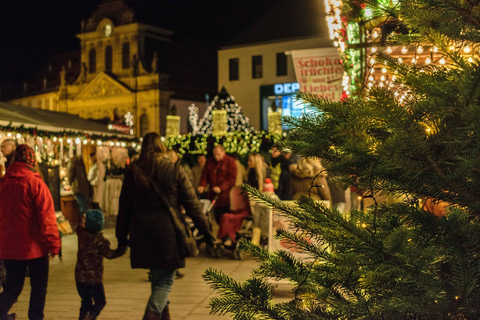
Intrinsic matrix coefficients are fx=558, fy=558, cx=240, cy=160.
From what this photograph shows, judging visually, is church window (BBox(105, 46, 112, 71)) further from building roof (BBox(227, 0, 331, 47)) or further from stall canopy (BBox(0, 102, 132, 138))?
stall canopy (BBox(0, 102, 132, 138))

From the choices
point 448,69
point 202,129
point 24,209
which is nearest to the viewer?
point 448,69

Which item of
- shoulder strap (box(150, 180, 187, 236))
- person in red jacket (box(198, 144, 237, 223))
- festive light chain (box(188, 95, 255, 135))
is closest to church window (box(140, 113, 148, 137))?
festive light chain (box(188, 95, 255, 135))

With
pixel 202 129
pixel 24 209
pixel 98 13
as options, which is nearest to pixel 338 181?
pixel 24 209

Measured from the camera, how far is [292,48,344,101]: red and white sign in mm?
11492

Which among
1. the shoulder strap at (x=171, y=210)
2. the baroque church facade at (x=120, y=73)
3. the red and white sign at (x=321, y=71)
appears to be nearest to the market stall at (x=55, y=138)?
the shoulder strap at (x=171, y=210)

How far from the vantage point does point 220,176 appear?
10500 millimetres

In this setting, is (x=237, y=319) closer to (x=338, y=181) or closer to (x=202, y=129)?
(x=338, y=181)

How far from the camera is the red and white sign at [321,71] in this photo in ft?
37.7

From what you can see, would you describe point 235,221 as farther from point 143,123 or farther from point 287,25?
point 143,123

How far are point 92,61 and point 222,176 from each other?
49643 millimetres

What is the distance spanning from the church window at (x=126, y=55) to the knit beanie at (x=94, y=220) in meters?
50.4

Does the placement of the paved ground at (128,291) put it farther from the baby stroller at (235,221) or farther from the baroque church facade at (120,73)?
the baroque church facade at (120,73)

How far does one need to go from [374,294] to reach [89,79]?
57.7 meters

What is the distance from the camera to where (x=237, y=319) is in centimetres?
180
